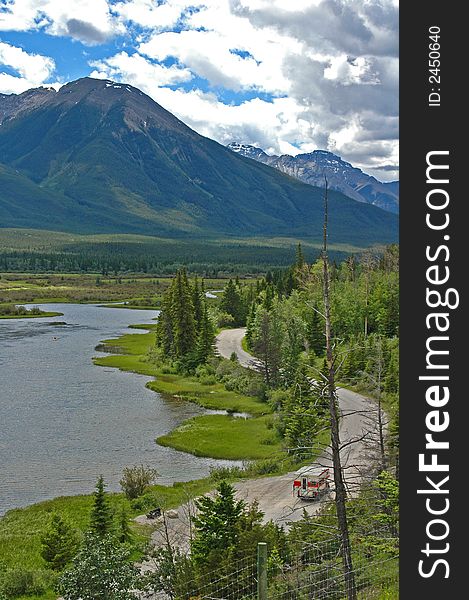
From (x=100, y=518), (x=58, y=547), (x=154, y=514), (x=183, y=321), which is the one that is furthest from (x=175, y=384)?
(x=58, y=547)

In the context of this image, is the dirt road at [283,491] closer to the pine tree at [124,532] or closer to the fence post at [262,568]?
the pine tree at [124,532]

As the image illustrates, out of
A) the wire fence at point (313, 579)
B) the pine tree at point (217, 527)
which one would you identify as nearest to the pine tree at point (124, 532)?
the pine tree at point (217, 527)

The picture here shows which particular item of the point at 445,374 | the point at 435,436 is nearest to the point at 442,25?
the point at 445,374

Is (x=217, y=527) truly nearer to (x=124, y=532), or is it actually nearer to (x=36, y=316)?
(x=124, y=532)

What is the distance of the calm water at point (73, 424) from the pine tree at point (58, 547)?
27.2 ft

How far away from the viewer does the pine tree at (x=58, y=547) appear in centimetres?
2797

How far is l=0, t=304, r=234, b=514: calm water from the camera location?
41438 mm

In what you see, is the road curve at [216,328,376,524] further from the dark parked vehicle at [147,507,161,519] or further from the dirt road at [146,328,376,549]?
the dark parked vehicle at [147,507,161,519]

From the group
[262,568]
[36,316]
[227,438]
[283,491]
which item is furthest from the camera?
[36,316]

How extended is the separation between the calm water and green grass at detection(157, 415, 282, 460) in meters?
1.20

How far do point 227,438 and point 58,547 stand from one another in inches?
927

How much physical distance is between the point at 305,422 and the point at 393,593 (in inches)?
1224

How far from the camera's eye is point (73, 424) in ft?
175

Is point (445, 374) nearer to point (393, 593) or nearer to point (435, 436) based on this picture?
point (435, 436)
